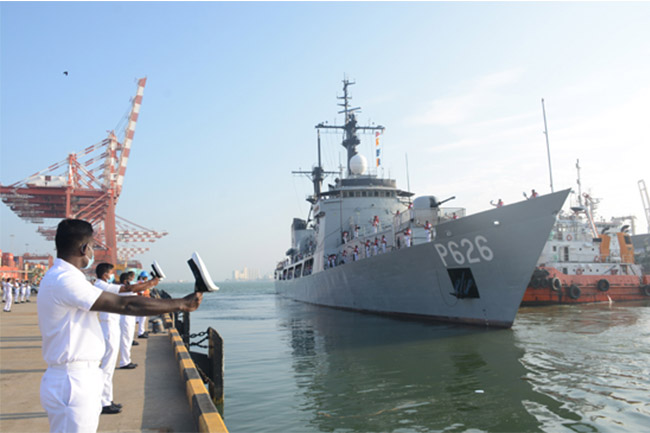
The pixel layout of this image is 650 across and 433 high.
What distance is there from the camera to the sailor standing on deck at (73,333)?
1.91m

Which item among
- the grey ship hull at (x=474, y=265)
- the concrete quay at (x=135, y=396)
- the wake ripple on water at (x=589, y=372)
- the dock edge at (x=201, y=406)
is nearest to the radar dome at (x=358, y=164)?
the grey ship hull at (x=474, y=265)

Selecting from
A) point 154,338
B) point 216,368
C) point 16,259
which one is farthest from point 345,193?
point 16,259

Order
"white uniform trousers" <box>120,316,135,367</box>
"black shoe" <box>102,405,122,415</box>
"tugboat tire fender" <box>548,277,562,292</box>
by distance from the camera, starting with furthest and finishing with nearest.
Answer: "tugboat tire fender" <box>548,277,562,292</box> < "white uniform trousers" <box>120,316,135,367</box> < "black shoe" <box>102,405,122,415</box>

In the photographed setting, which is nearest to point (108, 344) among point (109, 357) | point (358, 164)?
point (109, 357)

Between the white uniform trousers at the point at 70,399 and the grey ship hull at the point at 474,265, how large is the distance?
445 inches

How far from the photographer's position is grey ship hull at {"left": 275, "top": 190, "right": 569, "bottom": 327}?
38.3 feet

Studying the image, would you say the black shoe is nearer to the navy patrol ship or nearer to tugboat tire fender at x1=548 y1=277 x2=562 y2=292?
the navy patrol ship

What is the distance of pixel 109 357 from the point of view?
4.68m

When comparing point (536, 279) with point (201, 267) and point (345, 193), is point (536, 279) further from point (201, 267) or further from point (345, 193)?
point (201, 267)

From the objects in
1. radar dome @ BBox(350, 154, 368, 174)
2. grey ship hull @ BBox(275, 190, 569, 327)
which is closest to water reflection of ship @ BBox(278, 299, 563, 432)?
grey ship hull @ BBox(275, 190, 569, 327)

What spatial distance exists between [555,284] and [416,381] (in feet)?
57.3

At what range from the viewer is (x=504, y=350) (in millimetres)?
9852

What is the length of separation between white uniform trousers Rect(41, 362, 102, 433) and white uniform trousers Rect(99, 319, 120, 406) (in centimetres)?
245

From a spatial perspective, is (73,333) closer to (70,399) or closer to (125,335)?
(70,399)
